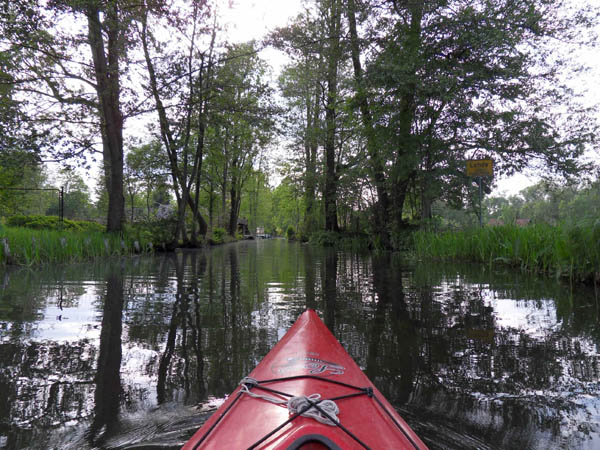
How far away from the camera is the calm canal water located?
1.58 meters

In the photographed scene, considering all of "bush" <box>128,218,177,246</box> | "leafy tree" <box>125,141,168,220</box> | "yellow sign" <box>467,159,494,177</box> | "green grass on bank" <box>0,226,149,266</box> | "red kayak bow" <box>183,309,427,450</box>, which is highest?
"leafy tree" <box>125,141,168,220</box>

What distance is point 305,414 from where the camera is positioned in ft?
3.58

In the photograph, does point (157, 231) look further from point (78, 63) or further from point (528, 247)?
point (528, 247)

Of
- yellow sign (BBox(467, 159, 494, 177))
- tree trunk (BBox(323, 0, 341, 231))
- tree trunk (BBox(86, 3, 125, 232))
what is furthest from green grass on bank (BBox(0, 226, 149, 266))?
tree trunk (BBox(323, 0, 341, 231))

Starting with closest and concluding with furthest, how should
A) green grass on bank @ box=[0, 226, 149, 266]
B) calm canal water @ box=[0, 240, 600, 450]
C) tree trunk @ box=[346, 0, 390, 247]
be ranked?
calm canal water @ box=[0, 240, 600, 450] < green grass on bank @ box=[0, 226, 149, 266] < tree trunk @ box=[346, 0, 390, 247]

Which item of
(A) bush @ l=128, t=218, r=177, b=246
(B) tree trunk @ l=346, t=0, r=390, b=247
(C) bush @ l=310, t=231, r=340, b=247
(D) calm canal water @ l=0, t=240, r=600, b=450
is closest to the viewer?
(D) calm canal water @ l=0, t=240, r=600, b=450

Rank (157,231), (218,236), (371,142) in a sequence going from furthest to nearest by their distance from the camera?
(218,236), (157,231), (371,142)

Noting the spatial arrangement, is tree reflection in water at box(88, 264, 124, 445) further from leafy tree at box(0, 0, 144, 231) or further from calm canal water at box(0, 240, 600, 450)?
leafy tree at box(0, 0, 144, 231)

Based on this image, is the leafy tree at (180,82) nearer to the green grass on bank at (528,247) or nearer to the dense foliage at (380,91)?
the dense foliage at (380,91)

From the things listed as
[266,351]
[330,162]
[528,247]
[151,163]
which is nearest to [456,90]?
[528,247]

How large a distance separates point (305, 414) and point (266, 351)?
4.87 ft

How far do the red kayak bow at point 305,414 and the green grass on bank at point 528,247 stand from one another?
4.69 m

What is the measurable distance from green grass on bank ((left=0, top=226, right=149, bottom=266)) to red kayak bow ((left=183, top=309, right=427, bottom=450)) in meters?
8.07

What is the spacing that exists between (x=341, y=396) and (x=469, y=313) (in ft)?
9.36
